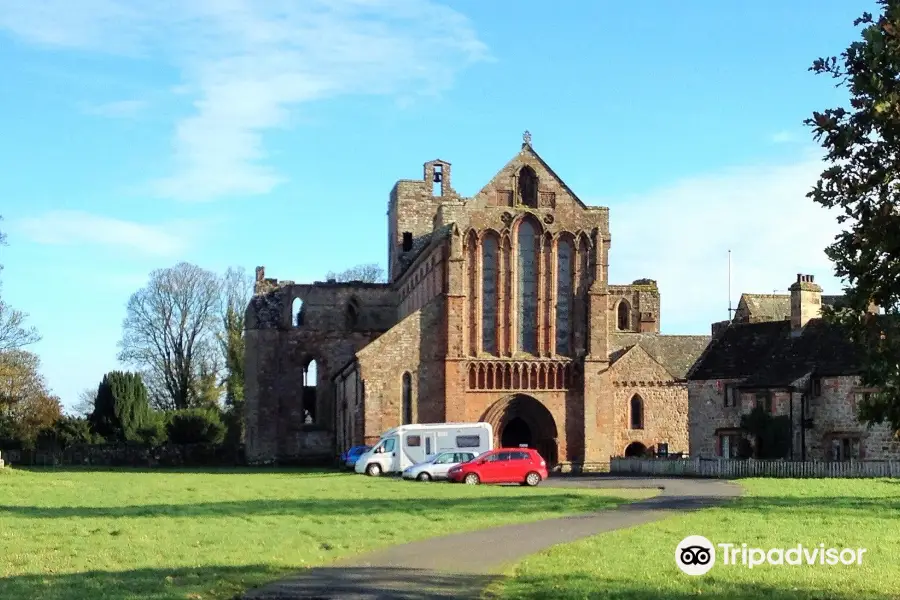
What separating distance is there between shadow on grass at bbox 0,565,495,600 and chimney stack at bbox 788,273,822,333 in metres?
44.9

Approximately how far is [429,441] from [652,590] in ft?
126

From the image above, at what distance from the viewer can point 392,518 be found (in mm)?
27500

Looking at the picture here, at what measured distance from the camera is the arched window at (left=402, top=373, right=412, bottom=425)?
207 feet

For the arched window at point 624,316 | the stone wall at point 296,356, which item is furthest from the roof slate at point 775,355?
the arched window at point 624,316

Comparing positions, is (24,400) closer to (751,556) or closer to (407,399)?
(407,399)

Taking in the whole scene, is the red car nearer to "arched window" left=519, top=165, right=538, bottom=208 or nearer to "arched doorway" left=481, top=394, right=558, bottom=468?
"arched doorway" left=481, top=394, right=558, bottom=468

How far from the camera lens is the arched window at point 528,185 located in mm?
64750

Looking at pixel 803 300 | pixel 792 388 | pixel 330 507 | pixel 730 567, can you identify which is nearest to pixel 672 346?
pixel 803 300

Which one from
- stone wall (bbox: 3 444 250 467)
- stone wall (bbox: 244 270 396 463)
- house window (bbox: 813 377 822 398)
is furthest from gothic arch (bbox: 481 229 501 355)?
stone wall (bbox: 3 444 250 467)

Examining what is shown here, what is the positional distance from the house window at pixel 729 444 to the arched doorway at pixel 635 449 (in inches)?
333

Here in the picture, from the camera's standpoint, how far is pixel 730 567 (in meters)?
19.1

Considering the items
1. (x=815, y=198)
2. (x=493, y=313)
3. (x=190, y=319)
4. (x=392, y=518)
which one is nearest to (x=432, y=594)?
(x=815, y=198)

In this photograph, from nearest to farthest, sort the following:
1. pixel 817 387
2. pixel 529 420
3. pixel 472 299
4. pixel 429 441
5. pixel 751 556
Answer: pixel 751 556
pixel 429 441
pixel 817 387
pixel 472 299
pixel 529 420

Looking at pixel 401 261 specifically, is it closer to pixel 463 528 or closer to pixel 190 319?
pixel 190 319
